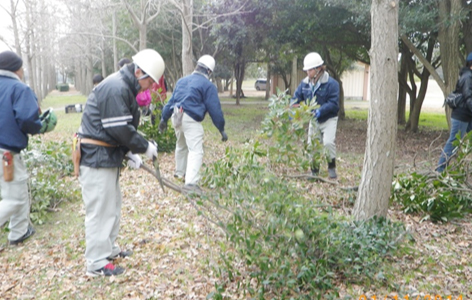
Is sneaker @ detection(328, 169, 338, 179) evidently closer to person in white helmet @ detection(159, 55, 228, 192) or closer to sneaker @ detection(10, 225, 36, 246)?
person in white helmet @ detection(159, 55, 228, 192)

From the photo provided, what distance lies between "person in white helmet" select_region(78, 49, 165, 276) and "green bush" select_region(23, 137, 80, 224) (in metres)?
2.01

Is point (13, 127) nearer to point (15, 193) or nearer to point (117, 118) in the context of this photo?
point (15, 193)

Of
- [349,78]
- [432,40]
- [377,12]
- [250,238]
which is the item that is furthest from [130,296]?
[349,78]

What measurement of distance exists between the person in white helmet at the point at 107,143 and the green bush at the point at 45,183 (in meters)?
2.01

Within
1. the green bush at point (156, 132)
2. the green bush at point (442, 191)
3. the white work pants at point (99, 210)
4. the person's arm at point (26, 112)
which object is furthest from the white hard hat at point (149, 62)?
the green bush at point (156, 132)

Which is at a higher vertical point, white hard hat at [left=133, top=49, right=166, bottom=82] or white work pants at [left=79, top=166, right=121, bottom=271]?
white hard hat at [left=133, top=49, right=166, bottom=82]

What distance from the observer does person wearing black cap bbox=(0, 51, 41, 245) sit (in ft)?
14.0

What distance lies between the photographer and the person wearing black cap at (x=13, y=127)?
14.0ft

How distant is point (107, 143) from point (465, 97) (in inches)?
202

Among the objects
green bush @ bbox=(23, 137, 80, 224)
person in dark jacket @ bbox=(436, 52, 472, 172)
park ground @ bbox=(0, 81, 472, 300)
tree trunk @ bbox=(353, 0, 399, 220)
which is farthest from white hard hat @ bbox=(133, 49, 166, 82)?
person in dark jacket @ bbox=(436, 52, 472, 172)

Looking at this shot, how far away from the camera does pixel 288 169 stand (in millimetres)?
5777

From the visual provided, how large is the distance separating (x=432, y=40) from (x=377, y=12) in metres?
9.87

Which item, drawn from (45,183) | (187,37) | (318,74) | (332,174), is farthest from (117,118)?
(187,37)

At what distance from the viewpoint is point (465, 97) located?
596 cm
